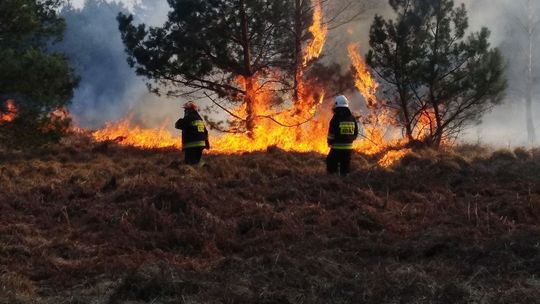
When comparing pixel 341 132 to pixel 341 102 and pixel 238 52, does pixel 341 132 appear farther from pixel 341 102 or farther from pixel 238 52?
pixel 238 52

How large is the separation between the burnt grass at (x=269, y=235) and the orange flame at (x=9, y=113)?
117 cm

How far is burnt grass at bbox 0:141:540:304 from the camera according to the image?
4.56 meters

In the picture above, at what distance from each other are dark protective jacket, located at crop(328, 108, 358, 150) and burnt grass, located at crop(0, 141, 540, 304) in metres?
0.68

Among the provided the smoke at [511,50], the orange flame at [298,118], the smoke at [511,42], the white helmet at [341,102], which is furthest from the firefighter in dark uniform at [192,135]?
the smoke at [511,42]

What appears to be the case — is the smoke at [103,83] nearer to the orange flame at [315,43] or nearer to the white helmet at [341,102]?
the orange flame at [315,43]

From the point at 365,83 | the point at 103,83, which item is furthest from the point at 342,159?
the point at 103,83

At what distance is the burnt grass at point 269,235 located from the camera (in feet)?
15.0

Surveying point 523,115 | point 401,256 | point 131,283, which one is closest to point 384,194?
A: point 401,256

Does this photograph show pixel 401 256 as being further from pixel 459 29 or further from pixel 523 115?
pixel 523 115

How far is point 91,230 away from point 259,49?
1063 centimetres

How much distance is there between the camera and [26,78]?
8461 millimetres

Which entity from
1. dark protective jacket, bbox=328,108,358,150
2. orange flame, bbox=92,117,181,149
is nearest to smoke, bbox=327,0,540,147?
orange flame, bbox=92,117,181,149

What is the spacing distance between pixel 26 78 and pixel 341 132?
5.58 meters

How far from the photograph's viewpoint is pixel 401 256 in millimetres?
5566
